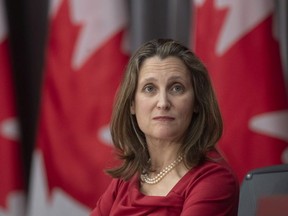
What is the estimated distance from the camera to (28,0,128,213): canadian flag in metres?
2.30

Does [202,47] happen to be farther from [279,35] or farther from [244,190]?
[244,190]

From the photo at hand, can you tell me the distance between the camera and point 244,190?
4.07 feet

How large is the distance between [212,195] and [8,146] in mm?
1134

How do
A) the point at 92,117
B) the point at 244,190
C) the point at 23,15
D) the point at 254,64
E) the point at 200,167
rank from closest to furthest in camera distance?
the point at 244,190 < the point at 200,167 < the point at 254,64 < the point at 92,117 < the point at 23,15

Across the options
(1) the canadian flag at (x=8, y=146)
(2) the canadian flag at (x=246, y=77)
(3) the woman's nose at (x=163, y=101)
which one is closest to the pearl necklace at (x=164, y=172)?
(3) the woman's nose at (x=163, y=101)

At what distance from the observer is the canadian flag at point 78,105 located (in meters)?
2.30

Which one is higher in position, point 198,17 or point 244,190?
point 198,17

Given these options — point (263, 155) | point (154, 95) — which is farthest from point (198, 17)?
point (154, 95)

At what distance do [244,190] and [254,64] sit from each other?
0.90 m

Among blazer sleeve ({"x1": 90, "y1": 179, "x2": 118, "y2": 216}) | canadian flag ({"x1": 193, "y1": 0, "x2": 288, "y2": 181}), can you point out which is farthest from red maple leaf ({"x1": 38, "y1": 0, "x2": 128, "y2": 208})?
blazer sleeve ({"x1": 90, "y1": 179, "x2": 118, "y2": 216})

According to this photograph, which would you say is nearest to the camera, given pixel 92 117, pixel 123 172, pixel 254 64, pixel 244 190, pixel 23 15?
pixel 244 190

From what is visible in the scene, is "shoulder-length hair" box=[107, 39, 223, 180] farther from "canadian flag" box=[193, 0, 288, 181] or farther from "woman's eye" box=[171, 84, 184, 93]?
"canadian flag" box=[193, 0, 288, 181]

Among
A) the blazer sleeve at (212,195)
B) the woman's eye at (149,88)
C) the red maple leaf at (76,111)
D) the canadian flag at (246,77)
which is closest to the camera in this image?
the blazer sleeve at (212,195)

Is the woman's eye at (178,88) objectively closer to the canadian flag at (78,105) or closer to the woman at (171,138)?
the woman at (171,138)
